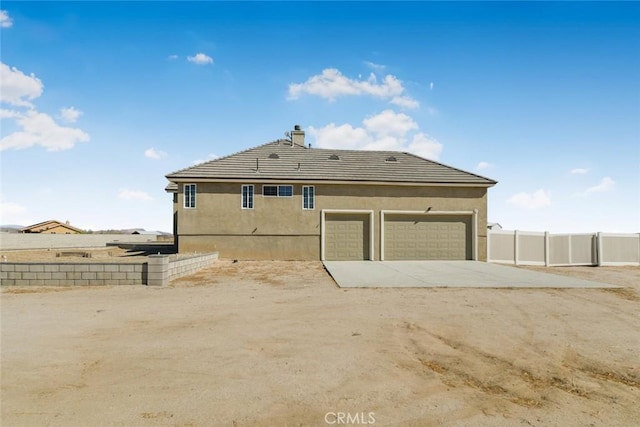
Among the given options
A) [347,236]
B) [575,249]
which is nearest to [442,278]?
[347,236]

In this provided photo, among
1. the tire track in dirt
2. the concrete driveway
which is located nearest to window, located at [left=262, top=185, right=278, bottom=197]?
the concrete driveway

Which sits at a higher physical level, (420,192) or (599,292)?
(420,192)

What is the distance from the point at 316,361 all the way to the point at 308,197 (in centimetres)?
1440

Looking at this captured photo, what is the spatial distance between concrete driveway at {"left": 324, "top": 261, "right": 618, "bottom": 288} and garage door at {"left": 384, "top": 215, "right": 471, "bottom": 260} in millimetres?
2857

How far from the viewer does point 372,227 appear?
19.3 metres

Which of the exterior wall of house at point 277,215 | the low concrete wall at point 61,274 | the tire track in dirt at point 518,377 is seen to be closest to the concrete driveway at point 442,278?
the exterior wall of house at point 277,215

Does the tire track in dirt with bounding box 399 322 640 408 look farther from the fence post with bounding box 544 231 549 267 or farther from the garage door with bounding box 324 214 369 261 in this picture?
the fence post with bounding box 544 231 549 267

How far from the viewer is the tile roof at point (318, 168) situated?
18.9m

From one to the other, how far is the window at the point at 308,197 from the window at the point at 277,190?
29.3 inches

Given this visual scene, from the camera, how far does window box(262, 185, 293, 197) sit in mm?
19025

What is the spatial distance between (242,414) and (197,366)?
152 centimetres

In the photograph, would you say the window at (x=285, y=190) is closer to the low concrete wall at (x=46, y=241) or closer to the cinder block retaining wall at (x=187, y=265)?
the cinder block retaining wall at (x=187, y=265)

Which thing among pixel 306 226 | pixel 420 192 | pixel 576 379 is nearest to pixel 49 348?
pixel 576 379

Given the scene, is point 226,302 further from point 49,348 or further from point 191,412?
point 191,412
